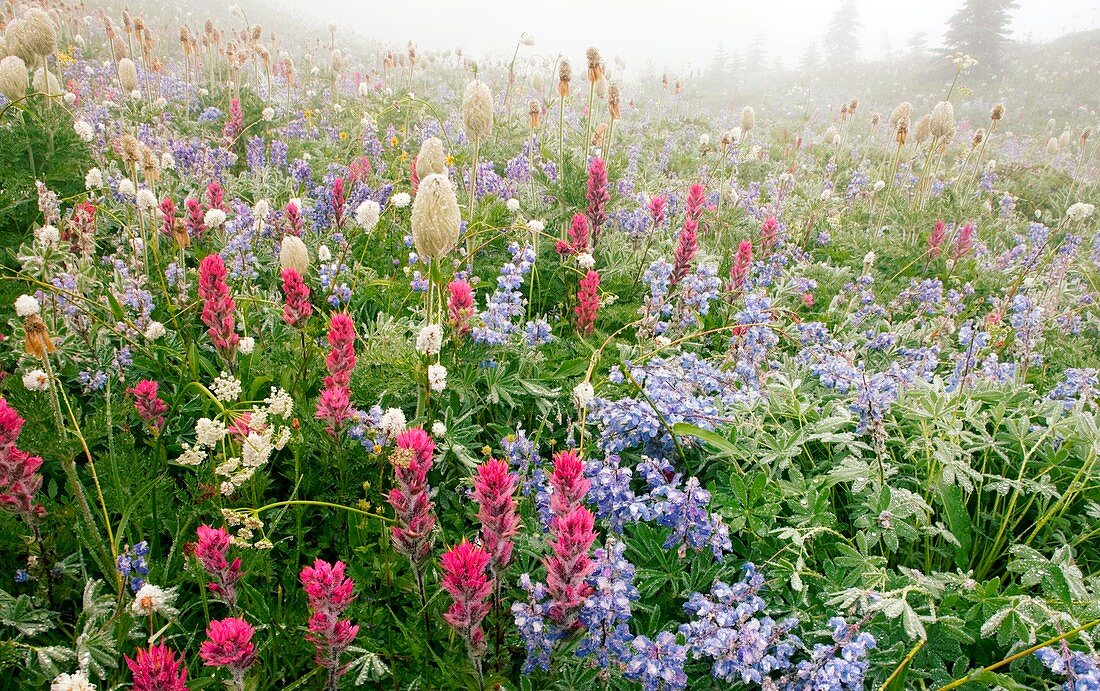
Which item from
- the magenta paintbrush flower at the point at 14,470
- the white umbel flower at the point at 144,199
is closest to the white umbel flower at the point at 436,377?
the magenta paintbrush flower at the point at 14,470

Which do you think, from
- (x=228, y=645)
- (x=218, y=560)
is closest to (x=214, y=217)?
(x=218, y=560)

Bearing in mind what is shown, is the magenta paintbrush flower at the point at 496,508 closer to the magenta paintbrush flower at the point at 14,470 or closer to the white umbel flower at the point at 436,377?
the white umbel flower at the point at 436,377

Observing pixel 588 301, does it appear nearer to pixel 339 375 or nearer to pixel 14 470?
pixel 339 375

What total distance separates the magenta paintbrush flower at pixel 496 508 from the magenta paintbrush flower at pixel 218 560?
2.14ft

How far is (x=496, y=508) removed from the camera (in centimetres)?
131

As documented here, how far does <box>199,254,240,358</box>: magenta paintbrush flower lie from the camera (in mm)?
1887

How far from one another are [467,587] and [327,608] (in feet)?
1.08

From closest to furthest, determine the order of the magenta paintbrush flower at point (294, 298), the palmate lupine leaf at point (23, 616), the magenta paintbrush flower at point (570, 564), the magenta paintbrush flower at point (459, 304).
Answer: the magenta paintbrush flower at point (570, 564)
the palmate lupine leaf at point (23, 616)
the magenta paintbrush flower at point (294, 298)
the magenta paintbrush flower at point (459, 304)

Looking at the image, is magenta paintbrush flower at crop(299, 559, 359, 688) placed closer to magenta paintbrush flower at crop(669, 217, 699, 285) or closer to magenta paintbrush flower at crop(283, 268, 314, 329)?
magenta paintbrush flower at crop(283, 268, 314, 329)

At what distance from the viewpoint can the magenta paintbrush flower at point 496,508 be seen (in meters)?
1.29

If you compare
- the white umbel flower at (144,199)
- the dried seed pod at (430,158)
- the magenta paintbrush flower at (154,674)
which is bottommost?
the magenta paintbrush flower at (154,674)

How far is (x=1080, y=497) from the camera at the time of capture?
203 cm

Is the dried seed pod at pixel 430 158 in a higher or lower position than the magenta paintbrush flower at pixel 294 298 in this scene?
higher

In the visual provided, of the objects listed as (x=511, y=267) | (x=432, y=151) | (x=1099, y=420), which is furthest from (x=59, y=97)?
(x=1099, y=420)
